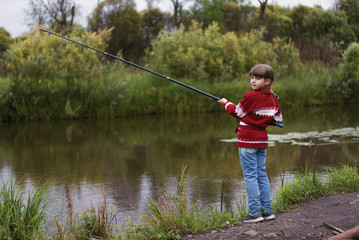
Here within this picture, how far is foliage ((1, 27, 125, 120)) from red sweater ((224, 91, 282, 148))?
40.5 ft

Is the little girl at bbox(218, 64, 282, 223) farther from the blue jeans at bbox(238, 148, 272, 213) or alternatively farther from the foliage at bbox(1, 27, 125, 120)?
the foliage at bbox(1, 27, 125, 120)

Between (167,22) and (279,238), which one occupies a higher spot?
(167,22)

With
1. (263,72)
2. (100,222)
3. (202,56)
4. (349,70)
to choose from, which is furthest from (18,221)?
(349,70)

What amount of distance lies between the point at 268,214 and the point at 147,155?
527 cm

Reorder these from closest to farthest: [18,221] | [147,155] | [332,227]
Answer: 1. [332,227]
2. [18,221]
3. [147,155]

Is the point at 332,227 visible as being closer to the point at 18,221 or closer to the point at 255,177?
the point at 255,177

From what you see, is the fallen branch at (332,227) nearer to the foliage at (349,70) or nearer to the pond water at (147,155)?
the pond water at (147,155)

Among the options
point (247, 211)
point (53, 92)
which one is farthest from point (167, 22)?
point (247, 211)

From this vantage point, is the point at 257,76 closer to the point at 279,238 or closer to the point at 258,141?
the point at 258,141

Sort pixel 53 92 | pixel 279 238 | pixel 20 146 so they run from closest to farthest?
pixel 279 238
pixel 20 146
pixel 53 92

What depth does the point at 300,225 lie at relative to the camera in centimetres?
403

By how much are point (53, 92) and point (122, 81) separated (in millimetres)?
2378

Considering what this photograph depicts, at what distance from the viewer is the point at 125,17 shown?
110 feet

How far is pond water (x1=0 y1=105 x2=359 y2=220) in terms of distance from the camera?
251 inches
